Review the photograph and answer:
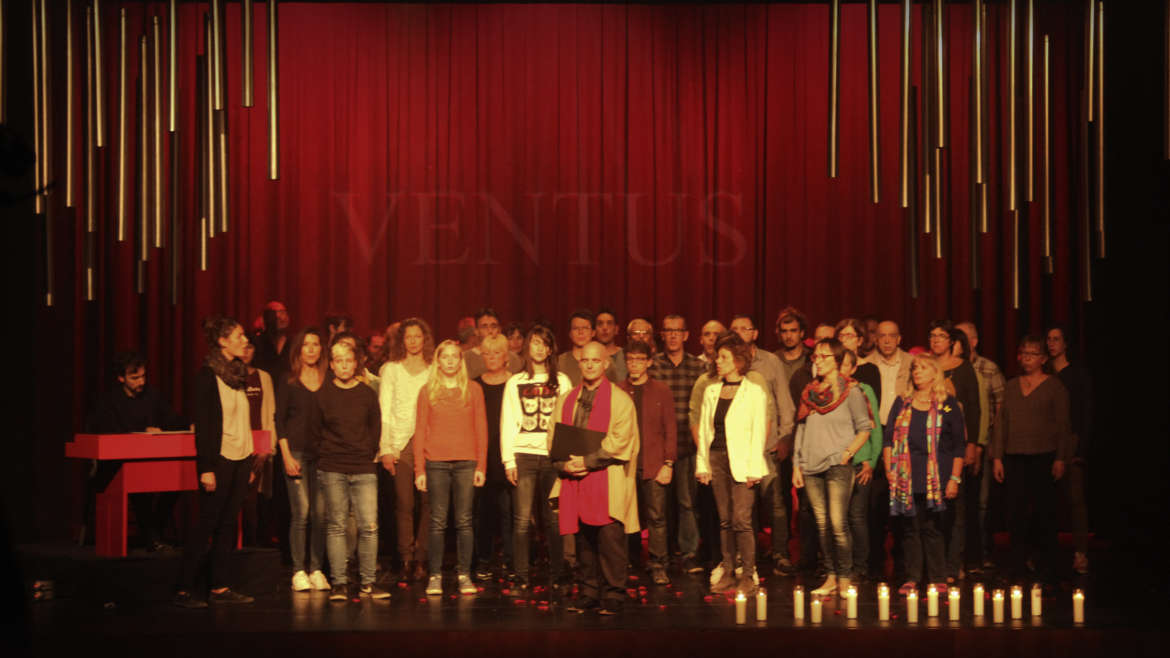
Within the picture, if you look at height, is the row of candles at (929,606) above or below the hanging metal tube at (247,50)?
below

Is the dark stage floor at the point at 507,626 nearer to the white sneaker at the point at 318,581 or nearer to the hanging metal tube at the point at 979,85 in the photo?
the white sneaker at the point at 318,581

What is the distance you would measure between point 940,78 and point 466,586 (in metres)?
4.15

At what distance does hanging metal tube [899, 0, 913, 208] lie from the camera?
300 inches

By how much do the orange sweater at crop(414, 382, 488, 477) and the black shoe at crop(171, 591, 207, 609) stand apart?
1.37m

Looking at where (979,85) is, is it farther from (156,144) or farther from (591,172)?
(156,144)

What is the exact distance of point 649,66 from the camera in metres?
11.0

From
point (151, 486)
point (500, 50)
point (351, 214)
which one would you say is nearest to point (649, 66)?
point (500, 50)

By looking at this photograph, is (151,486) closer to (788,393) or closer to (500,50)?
(788,393)

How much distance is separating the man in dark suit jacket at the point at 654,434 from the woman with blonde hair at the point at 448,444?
966 mm

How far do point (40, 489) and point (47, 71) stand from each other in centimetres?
401

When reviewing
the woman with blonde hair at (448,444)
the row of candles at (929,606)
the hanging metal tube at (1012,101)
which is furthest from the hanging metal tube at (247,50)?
the hanging metal tube at (1012,101)

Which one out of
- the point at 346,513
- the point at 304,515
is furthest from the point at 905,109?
the point at 304,515

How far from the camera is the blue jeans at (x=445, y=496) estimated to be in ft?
23.4

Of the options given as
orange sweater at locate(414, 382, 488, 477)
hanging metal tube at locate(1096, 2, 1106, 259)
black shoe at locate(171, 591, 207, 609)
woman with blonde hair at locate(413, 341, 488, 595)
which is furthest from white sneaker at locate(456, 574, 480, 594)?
hanging metal tube at locate(1096, 2, 1106, 259)
